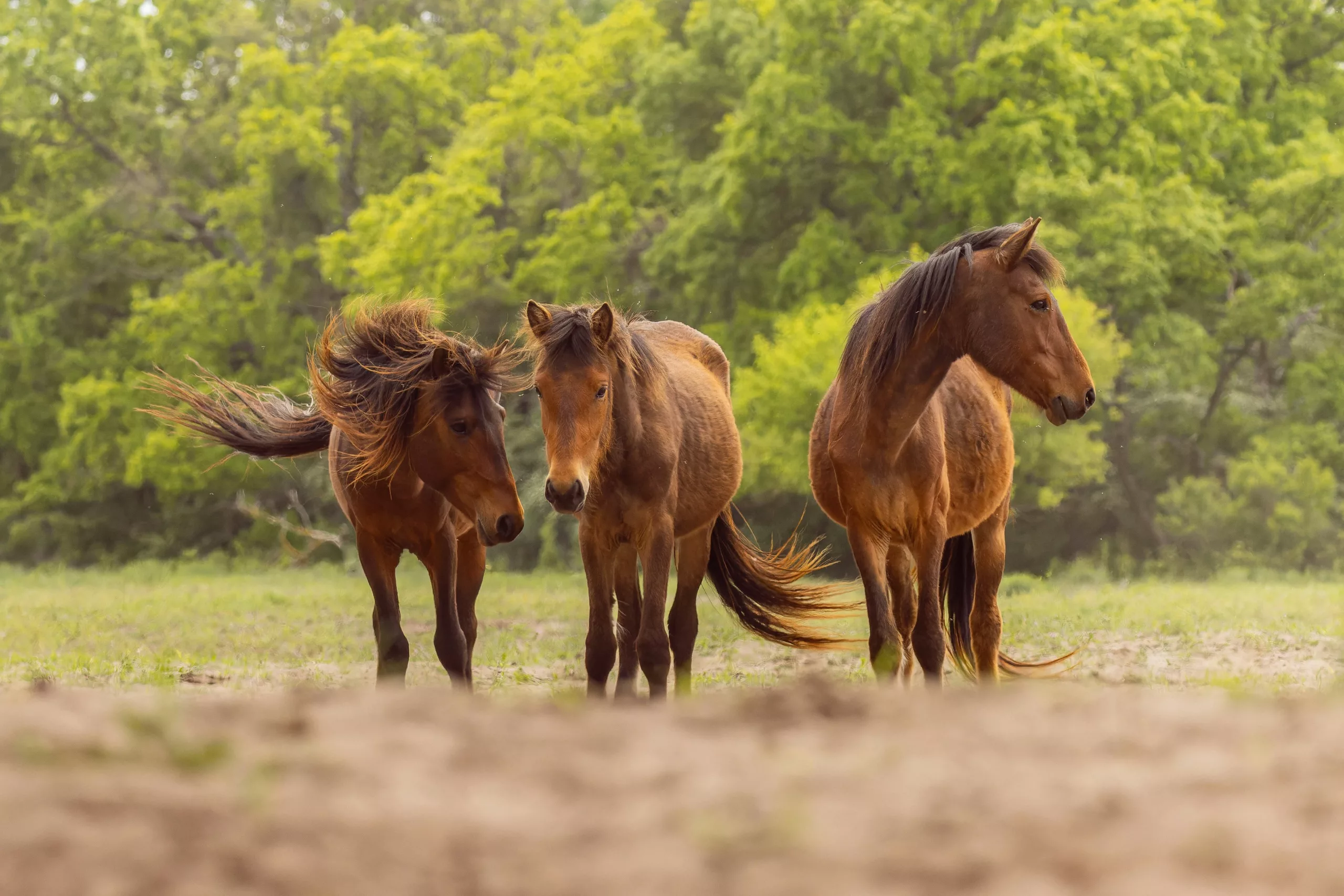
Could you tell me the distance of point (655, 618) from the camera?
24.8 feet

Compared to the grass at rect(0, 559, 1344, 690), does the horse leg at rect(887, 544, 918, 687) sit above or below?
above

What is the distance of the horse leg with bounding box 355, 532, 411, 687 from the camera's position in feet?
25.9

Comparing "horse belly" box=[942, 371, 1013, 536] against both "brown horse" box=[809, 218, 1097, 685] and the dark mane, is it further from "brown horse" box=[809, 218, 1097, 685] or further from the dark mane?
the dark mane

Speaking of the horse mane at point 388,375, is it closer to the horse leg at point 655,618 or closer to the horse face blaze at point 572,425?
the horse face blaze at point 572,425

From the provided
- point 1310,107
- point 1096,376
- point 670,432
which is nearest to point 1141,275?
point 1096,376

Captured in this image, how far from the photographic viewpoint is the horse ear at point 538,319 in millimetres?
7168

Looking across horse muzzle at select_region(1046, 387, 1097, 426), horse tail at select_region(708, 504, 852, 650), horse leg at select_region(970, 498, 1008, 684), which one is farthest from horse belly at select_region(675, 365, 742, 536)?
horse muzzle at select_region(1046, 387, 1097, 426)

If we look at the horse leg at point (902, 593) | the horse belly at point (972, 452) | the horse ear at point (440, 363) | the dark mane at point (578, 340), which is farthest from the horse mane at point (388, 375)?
the horse belly at point (972, 452)

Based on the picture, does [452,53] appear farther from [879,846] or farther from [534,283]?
[879,846]

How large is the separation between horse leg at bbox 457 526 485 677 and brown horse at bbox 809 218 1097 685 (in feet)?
7.40

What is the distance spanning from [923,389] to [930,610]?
3.58 ft

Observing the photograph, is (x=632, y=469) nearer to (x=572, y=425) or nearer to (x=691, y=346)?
(x=572, y=425)

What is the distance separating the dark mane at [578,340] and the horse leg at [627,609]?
3.42 feet

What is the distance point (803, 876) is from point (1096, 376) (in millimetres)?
20156
